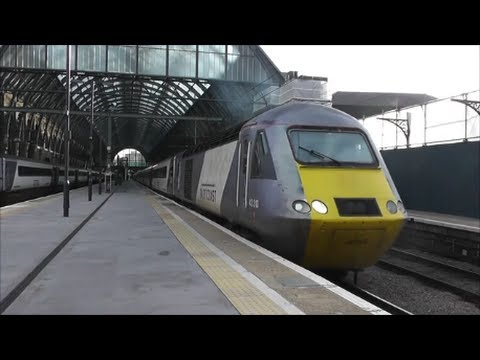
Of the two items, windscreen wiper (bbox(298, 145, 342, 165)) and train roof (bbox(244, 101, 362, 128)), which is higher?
train roof (bbox(244, 101, 362, 128))

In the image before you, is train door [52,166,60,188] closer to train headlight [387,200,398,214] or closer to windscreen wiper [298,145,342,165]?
windscreen wiper [298,145,342,165]

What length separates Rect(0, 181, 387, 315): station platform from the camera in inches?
208

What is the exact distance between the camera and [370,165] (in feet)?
27.4

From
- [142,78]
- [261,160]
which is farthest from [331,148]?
[142,78]

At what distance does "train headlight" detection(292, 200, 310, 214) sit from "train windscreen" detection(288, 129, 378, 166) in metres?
0.80

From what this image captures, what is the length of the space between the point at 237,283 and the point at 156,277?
1251 mm

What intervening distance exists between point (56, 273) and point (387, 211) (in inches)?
201

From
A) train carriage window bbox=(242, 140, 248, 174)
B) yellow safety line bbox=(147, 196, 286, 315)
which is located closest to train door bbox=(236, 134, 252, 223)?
train carriage window bbox=(242, 140, 248, 174)

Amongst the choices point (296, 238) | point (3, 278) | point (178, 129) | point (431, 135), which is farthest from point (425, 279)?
point (178, 129)

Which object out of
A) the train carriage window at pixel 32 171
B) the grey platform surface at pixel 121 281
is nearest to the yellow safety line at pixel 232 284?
the grey platform surface at pixel 121 281

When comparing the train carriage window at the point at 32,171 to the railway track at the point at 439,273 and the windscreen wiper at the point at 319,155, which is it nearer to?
the railway track at the point at 439,273

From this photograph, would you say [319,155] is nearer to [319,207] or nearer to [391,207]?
[319,207]
